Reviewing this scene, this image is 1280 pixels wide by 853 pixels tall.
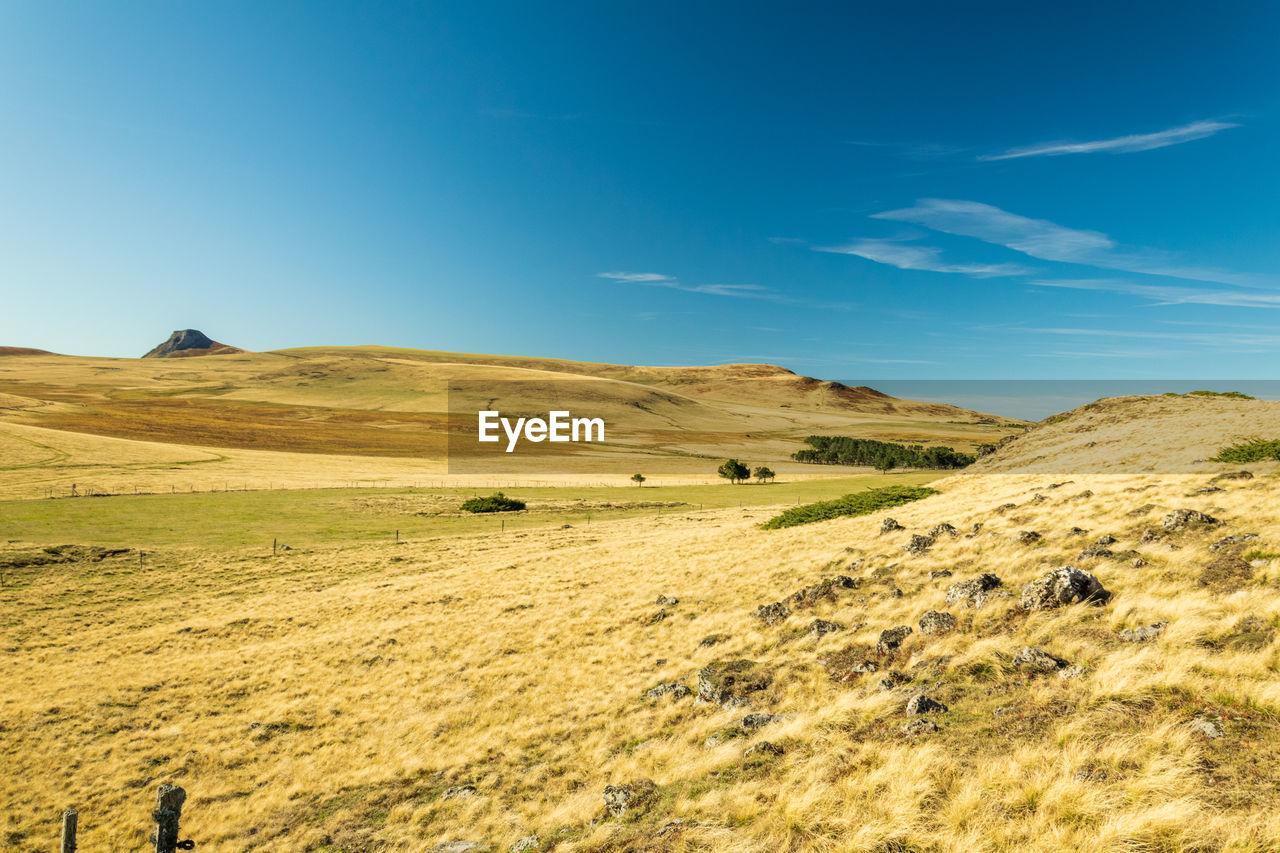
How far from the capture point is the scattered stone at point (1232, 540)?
13.2m

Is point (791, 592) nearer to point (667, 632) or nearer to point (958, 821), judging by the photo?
point (667, 632)

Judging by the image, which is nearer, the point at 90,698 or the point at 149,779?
the point at 149,779

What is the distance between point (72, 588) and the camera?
1260 inches

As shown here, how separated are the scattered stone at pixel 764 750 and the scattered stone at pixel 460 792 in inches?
255

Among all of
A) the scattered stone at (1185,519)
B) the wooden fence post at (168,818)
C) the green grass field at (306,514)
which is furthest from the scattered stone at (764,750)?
the green grass field at (306,514)

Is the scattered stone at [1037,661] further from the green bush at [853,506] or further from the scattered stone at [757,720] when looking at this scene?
the green bush at [853,506]

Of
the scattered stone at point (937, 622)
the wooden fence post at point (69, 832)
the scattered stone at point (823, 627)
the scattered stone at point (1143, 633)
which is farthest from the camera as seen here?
the scattered stone at point (823, 627)

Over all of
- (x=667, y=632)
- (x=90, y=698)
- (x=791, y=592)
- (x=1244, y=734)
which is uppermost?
(x=1244, y=734)

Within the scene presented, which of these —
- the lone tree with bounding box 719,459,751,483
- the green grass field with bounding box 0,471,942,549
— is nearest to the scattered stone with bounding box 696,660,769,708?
the green grass field with bounding box 0,471,942,549

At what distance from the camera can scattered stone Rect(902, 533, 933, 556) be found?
19797 mm

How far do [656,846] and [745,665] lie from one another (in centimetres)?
724

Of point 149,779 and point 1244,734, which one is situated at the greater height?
point 1244,734

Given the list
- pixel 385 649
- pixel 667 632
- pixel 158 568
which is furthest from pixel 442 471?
pixel 667 632

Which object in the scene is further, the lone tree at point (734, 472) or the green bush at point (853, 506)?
the lone tree at point (734, 472)
